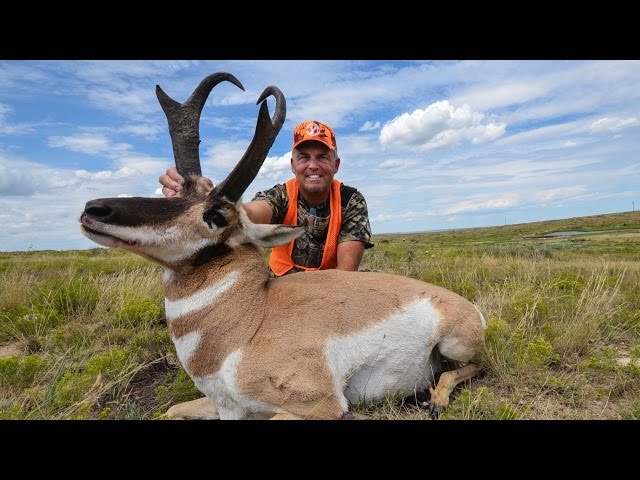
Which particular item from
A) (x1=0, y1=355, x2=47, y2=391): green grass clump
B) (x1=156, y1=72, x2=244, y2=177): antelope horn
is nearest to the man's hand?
(x1=156, y1=72, x2=244, y2=177): antelope horn

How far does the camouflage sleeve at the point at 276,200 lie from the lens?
7.75m

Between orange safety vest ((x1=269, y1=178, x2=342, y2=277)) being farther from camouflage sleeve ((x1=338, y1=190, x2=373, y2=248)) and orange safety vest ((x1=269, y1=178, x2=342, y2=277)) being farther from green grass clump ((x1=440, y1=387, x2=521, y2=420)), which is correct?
green grass clump ((x1=440, y1=387, x2=521, y2=420))

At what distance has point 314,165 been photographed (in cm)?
746

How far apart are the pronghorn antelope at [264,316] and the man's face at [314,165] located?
7.81 feet

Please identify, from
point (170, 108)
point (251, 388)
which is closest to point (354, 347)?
point (251, 388)

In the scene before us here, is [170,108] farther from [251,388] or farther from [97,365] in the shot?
[251,388]

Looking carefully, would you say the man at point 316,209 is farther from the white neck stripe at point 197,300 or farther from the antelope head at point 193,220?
the white neck stripe at point 197,300

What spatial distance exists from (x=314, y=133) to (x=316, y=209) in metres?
1.40

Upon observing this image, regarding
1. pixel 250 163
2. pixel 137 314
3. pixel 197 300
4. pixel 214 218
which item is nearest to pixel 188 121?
pixel 250 163

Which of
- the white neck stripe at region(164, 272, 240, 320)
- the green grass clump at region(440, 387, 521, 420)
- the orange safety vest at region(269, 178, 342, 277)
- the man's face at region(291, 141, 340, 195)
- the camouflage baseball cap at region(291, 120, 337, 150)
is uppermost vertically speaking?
the camouflage baseball cap at region(291, 120, 337, 150)

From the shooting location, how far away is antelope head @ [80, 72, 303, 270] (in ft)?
13.6

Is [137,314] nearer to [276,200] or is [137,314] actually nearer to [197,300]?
[276,200]

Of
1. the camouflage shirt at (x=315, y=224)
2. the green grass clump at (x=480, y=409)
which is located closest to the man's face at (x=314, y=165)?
the camouflage shirt at (x=315, y=224)
